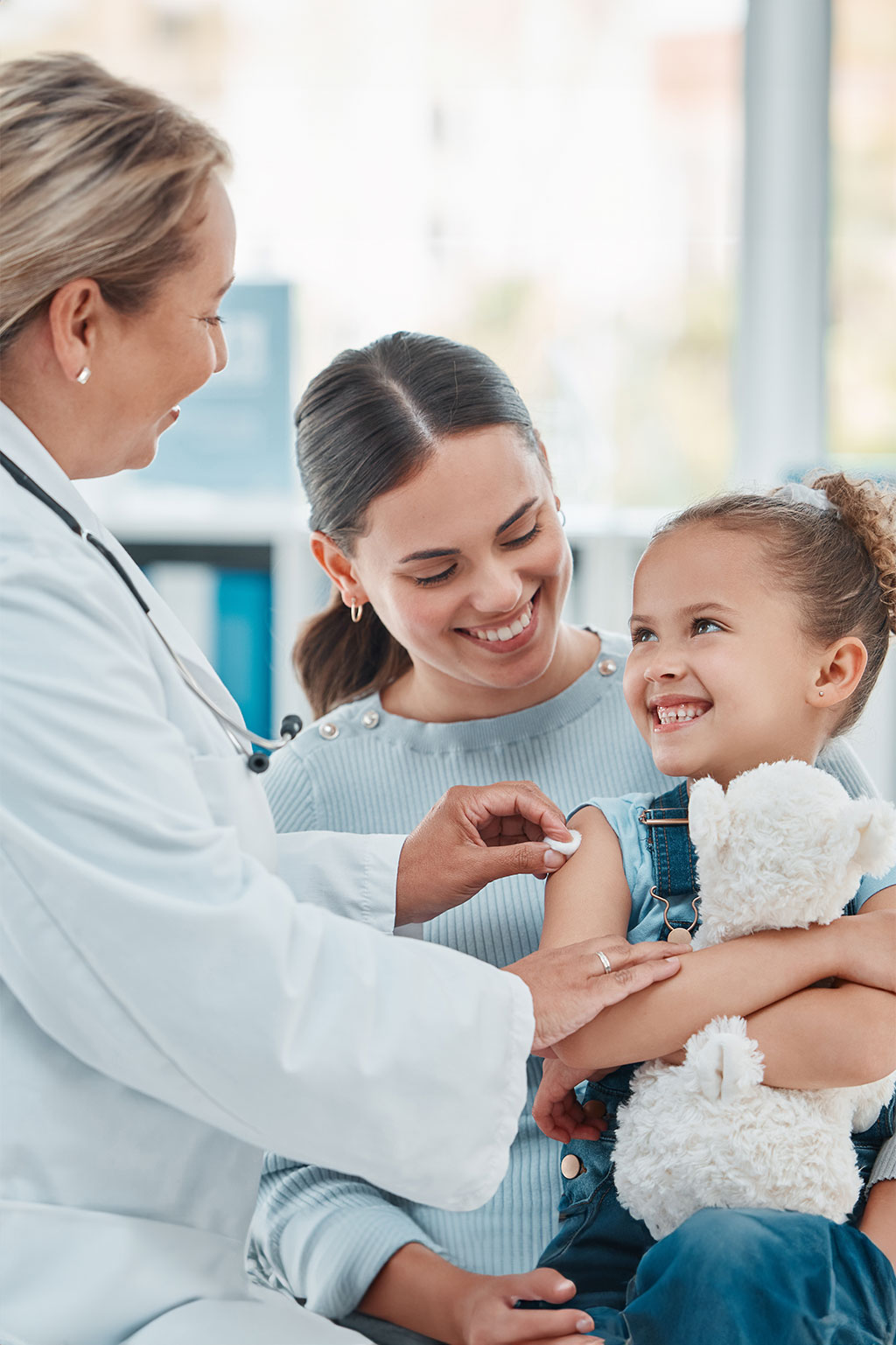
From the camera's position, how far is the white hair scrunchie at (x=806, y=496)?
1.39 metres

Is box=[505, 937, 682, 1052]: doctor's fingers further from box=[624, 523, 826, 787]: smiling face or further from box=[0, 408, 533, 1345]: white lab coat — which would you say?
box=[624, 523, 826, 787]: smiling face

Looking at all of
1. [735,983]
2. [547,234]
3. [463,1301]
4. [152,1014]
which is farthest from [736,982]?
[547,234]

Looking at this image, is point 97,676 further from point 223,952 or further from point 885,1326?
point 885,1326

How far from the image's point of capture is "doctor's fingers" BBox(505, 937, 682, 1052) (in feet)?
3.47

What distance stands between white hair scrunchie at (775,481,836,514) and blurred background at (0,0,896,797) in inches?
67.1

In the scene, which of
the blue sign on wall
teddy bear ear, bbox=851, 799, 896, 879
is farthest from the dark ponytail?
Result: the blue sign on wall

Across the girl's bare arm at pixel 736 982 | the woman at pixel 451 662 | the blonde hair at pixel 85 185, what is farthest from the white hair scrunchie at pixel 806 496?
the blonde hair at pixel 85 185

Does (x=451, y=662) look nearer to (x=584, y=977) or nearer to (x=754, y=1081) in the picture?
(x=584, y=977)

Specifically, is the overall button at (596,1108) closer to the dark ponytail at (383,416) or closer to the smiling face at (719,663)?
the smiling face at (719,663)

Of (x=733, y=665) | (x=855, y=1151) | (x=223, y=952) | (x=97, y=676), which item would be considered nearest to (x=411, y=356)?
(x=733, y=665)

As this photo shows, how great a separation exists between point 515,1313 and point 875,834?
1.64 ft

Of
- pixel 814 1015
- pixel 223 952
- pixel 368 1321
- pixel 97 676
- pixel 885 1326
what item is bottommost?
pixel 368 1321

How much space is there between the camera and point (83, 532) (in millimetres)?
1026

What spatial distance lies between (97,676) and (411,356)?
2.37 feet
